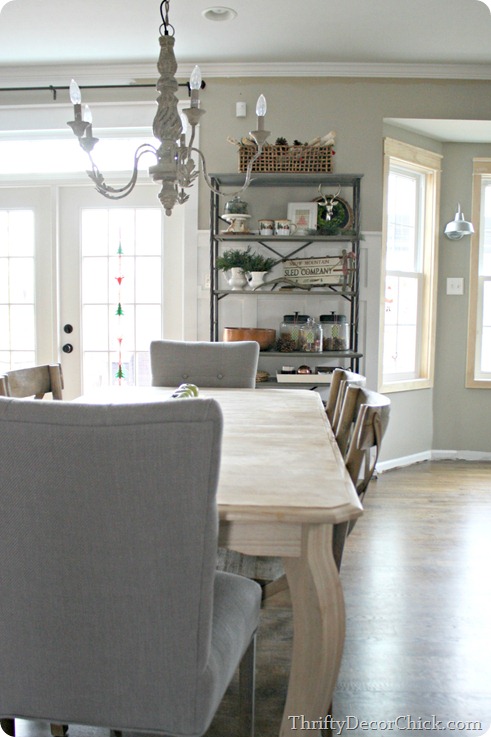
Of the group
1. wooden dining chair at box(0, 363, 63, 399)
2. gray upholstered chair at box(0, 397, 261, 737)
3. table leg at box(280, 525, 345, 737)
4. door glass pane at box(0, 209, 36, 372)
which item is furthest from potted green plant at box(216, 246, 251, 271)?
gray upholstered chair at box(0, 397, 261, 737)

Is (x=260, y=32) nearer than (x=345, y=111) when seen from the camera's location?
Yes

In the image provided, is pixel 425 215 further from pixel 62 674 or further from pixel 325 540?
pixel 62 674

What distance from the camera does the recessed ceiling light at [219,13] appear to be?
320 cm

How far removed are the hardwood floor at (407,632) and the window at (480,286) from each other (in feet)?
4.96

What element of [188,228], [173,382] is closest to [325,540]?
[173,382]

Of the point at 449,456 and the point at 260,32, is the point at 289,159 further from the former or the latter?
the point at 449,456

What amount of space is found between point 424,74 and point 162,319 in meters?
2.42

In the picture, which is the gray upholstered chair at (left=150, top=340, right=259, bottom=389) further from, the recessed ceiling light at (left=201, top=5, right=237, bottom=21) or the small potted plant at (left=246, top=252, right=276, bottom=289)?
the recessed ceiling light at (left=201, top=5, right=237, bottom=21)

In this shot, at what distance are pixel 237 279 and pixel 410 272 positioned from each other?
4.83 ft

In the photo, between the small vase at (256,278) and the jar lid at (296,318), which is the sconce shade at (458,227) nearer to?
the jar lid at (296,318)

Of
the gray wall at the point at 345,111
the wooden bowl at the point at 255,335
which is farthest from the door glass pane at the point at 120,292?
the wooden bowl at the point at 255,335

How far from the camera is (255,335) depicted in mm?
3775

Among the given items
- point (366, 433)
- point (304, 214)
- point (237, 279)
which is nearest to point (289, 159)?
point (304, 214)

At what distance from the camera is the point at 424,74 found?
13.0 ft
